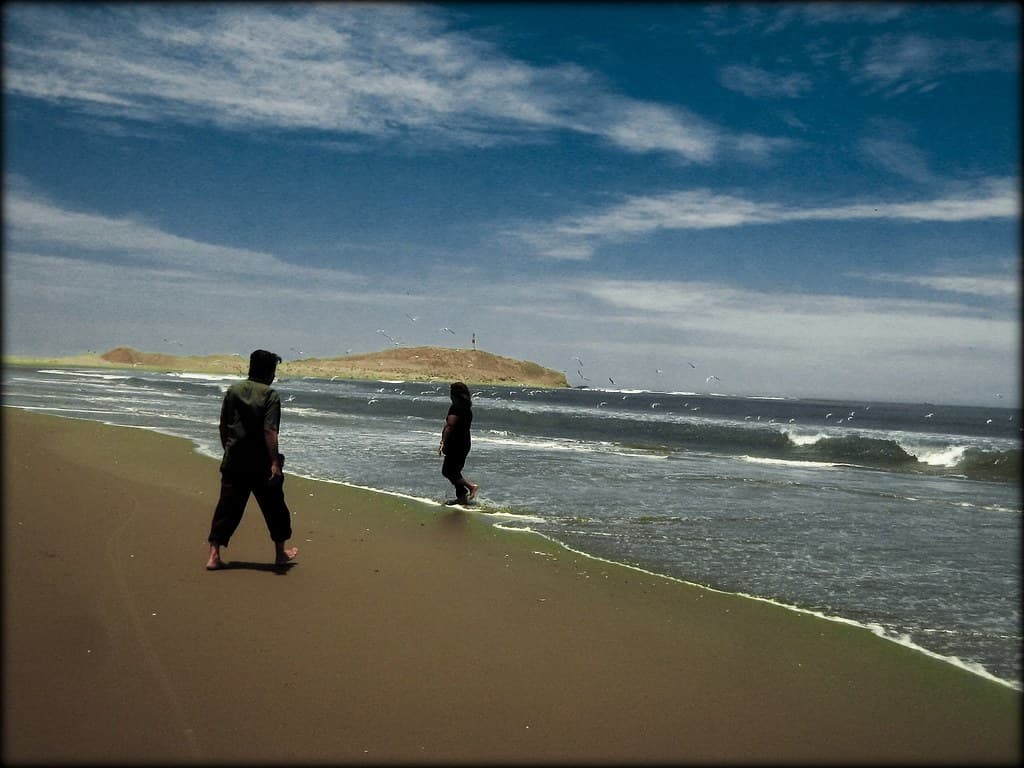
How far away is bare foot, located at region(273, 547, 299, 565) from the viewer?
6525 millimetres

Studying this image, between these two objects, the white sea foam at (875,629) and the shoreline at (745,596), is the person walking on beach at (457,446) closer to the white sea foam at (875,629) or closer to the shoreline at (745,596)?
the shoreline at (745,596)

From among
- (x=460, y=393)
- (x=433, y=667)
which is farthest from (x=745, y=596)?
(x=460, y=393)

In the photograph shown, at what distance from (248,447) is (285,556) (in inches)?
42.8

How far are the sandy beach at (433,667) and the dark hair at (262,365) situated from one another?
1.66 metres

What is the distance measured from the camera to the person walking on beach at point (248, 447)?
20.5 feet

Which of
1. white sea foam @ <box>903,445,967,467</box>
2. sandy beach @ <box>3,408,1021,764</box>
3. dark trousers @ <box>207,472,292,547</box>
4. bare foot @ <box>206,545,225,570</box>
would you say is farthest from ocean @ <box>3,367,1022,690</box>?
bare foot @ <box>206,545,225,570</box>

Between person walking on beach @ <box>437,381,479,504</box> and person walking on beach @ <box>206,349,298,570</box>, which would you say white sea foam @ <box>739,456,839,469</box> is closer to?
person walking on beach @ <box>437,381,479,504</box>

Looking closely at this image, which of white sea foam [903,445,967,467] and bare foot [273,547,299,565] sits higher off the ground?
white sea foam [903,445,967,467]

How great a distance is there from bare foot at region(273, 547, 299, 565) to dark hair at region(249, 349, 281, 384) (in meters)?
1.55

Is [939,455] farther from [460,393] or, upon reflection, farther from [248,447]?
[248,447]

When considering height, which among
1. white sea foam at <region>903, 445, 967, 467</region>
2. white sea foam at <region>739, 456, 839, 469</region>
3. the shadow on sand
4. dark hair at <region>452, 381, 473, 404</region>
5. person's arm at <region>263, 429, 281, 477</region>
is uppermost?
dark hair at <region>452, 381, 473, 404</region>

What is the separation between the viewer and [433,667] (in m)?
4.27

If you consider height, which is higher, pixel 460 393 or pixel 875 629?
pixel 460 393

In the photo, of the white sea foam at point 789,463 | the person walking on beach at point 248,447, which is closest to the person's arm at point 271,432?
the person walking on beach at point 248,447
